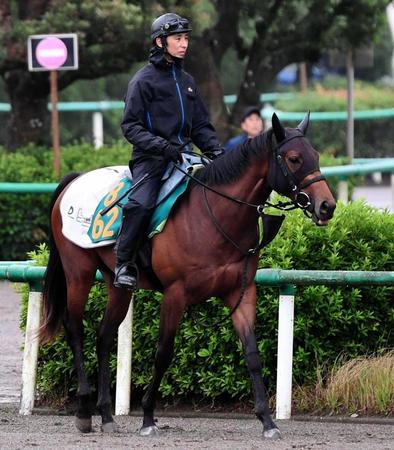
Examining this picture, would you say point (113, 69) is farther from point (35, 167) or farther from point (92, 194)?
point (92, 194)

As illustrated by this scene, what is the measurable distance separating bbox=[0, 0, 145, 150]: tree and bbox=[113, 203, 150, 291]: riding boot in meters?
8.43

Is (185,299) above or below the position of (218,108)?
below

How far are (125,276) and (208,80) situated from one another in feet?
34.6

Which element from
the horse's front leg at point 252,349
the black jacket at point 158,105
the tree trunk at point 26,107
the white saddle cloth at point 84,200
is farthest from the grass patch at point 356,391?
the tree trunk at point 26,107

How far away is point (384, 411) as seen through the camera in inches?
347

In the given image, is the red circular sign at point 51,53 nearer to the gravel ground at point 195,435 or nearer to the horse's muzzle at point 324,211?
the gravel ground at point 195,435

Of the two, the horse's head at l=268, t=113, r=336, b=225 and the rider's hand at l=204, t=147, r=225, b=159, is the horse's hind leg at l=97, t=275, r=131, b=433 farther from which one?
the horse's head at l=268, t=113, r=336, b=225

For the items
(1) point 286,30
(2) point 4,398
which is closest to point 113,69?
(1) point 286,30

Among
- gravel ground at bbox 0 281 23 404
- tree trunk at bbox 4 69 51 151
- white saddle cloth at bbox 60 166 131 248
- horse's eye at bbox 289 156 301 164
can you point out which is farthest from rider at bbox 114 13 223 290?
tree trunk at bbox 4 69 51 151

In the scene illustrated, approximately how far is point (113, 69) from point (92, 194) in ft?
30.5

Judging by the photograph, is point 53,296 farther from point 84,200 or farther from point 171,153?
point 171,153

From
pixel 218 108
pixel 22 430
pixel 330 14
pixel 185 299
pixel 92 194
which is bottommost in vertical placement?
pixel 22 430

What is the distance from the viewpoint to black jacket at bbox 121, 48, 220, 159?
8445mm

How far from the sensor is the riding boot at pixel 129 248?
8273 millimetres
